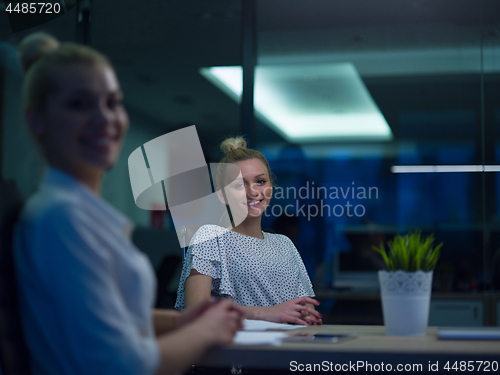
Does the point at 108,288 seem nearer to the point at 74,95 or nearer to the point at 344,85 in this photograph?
the point at 74,95

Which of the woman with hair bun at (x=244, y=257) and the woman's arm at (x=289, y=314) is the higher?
the woman with hair bun at (x=244, y=257)

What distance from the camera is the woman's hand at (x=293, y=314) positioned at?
1.72 meters

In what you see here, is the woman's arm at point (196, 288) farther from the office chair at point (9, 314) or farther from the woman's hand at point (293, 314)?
the office chair at point (9, 314)

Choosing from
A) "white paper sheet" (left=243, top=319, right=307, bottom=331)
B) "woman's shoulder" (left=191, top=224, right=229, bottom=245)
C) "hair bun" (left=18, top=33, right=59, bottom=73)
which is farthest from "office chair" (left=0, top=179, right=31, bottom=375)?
"woman's shoulder" (left=191, top=224, right=229, bottom=245)

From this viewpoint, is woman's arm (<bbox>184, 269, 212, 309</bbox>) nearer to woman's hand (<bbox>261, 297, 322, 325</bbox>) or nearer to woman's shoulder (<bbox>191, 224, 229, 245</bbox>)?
woman's shoulder (<bbox>191, 224, 229, 245</bbox>)

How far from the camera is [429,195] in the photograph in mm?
4348

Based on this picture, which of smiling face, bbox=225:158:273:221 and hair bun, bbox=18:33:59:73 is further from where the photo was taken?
smiling face, bbox=225:158:273:221

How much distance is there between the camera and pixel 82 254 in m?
0.89

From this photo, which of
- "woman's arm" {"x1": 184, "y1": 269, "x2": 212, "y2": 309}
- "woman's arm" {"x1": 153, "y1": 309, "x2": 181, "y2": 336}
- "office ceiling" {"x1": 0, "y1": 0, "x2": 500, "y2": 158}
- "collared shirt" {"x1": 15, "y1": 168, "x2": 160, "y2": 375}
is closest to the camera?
"collared shirt" {"x1": 15, "y1": 168, "x2": 160, "y2": 375}

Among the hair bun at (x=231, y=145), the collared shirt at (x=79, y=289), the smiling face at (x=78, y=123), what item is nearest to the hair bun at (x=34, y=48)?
the smiling face at (x=78, y=123)

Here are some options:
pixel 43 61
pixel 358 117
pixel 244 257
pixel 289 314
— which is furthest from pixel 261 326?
pixel 358 117

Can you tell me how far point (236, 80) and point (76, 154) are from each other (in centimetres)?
346

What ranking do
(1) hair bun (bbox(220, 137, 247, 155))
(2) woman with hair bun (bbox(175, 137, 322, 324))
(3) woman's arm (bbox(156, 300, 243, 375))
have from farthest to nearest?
1. (1) hair bun (bbox(220, 137, 247, 155))
2. (2) woman with hair bun (bbox(175, 137, 322, 324))
3. (3) woman's arm (bbox(156, 300, 243, 375))

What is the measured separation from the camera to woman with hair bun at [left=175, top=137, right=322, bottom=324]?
2123mm
